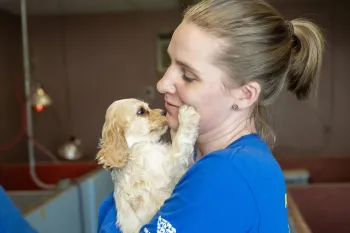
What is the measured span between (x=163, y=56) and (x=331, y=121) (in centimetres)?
232

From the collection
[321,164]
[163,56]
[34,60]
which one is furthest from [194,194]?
[34,60]

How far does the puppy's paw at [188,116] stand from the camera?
0.87 meters

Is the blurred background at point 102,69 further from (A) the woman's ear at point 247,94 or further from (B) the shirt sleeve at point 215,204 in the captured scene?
(B) the shirt sleeve at point 215,204

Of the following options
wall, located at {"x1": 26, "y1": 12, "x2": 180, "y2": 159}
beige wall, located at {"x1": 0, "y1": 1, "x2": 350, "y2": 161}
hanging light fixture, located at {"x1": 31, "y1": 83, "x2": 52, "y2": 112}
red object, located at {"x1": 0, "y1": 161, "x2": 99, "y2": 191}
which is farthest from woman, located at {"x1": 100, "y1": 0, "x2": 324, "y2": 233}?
wall, located at {"x1": 26, "y1": 12, "x2": 180, "y2": 159}

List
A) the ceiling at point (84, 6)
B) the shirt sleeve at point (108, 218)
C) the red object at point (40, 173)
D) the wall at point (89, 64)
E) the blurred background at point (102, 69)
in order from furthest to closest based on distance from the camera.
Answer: the wall at point (89, 64) < the blurred background at point (102, 69) < the ceiling at point (84, 6) < the red object at point (40, 173) < the shirt sleeve at point (108, 218)

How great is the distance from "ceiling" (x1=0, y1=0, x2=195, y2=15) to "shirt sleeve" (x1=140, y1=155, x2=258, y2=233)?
13.4ft

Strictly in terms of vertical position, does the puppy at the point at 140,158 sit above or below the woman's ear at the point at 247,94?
below

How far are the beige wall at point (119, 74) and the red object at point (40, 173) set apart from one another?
1270 mm

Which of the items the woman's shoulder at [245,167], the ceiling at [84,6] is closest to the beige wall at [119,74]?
the ceiling at [84,6]

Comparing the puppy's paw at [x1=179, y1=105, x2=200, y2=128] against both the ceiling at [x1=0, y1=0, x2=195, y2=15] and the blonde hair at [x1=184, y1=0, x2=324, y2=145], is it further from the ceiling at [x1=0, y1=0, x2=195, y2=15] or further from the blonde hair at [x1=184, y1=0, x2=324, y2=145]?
the ceiling at [x1=0, y1=0, x2=195, y2=15]

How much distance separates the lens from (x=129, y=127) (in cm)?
132

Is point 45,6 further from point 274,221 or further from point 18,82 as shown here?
point 274,221

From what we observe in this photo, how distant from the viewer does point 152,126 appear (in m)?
1.35

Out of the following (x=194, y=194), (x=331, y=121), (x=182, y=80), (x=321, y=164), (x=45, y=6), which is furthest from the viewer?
(x=331, y=121)
